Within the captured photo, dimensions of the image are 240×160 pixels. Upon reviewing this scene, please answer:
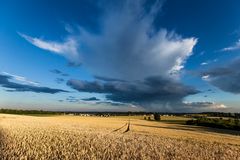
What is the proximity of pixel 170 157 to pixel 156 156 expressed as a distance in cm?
100

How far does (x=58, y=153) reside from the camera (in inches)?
810

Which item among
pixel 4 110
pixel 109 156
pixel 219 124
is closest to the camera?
pixel 109 156

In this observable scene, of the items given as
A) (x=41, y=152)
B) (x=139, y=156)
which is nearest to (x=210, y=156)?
(x=139, y=156)

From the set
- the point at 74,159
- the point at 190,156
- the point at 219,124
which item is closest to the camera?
the point at 74,159

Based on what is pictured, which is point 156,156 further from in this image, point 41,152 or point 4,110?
point 4,110

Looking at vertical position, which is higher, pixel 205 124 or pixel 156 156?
pixel 205 124

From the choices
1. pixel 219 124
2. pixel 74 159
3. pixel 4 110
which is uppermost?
pixel 4 110

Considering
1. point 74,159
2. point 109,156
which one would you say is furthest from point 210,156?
point 74,159

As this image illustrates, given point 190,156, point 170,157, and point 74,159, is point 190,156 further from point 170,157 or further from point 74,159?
point 74,159

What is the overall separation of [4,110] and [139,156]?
184m

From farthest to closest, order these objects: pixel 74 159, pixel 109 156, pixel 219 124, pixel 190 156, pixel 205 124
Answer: pixel 205 124, pixel 219 124, pixel 190 156, pixel 109 156, pixel 74 159

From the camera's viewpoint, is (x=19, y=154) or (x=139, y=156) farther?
(x=139, y=156)

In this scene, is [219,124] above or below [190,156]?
above

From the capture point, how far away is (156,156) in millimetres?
21234
